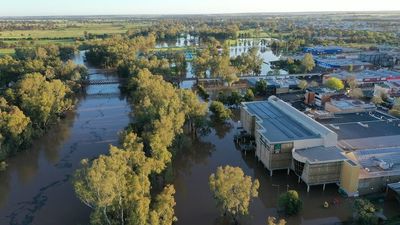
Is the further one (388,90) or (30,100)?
(388,90)

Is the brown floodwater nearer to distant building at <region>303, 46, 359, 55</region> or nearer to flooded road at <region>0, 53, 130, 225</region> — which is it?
flooded road at <region>0, 53, 130, 225</region>

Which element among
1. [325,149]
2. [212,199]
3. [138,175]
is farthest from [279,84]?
[138,175]

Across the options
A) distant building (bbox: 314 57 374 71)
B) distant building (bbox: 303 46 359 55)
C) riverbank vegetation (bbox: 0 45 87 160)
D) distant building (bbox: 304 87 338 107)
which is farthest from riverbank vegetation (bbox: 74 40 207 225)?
distant building (bbox: 303 46 359 55)

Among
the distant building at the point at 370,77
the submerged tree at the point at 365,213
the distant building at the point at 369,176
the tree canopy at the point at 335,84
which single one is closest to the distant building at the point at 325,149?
the distant building at the point at 369,176

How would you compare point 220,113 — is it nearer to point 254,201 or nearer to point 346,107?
point 346,107

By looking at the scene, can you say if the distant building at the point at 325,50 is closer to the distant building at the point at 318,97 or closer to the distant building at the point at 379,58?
the distant building at the point at 379,58

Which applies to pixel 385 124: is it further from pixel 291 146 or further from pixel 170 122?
pixel 170 122

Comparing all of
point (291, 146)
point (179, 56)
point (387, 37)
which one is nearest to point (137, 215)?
point (291, 146)

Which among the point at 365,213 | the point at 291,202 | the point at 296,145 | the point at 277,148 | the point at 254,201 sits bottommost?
the point at 254,201
